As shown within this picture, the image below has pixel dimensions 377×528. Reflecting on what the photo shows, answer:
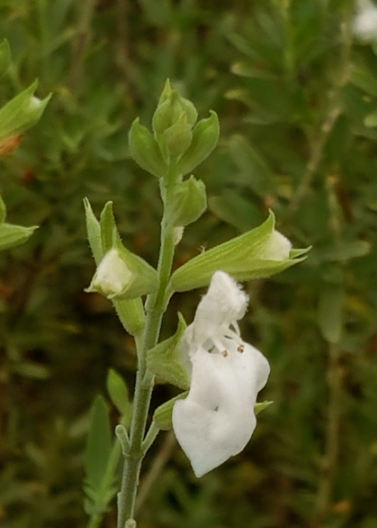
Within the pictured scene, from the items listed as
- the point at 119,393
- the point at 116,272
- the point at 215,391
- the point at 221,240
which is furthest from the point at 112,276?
the point at 221,240

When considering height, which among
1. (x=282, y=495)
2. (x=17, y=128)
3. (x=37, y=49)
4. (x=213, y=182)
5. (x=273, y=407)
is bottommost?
(x=282, y=495)

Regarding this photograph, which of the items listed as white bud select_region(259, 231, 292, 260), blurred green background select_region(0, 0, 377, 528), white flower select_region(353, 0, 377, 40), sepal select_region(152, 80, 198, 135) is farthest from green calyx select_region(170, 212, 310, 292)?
white flower select_region(353, 0, 377, 40)

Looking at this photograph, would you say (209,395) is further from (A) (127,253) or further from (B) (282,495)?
(B) (282,495)

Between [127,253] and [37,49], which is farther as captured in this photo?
[37,49]

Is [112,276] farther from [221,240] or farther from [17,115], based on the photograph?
[221,240]

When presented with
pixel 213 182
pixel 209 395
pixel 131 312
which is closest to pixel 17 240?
pixel 131 312

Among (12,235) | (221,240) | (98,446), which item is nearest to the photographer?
(12,235)

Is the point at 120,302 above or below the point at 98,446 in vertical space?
above
